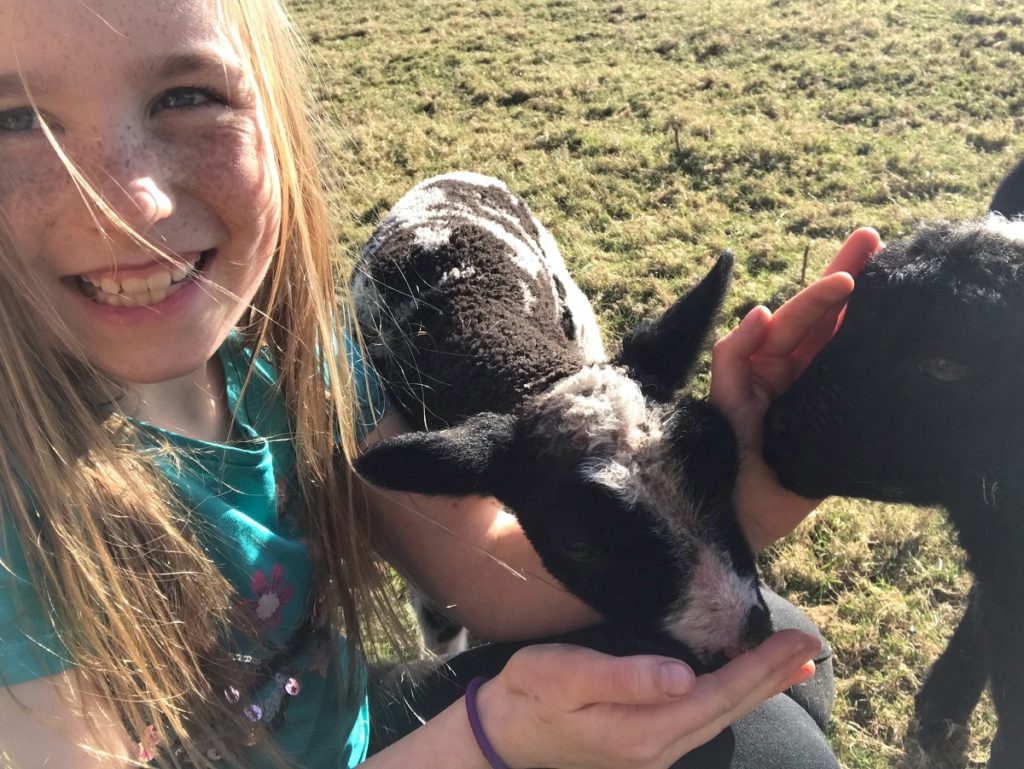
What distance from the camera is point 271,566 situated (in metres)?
2.03

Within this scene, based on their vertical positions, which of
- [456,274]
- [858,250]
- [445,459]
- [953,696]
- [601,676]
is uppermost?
[858,250]

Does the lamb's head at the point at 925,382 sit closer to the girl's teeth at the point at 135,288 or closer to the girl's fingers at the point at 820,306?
the girl's fingers at the point at 820,306

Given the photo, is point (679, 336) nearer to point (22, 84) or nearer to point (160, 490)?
point (160, 490)

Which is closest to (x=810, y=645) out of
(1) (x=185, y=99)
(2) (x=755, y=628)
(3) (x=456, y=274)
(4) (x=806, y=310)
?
(2) (x=755, y=628)

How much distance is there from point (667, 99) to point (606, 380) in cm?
659

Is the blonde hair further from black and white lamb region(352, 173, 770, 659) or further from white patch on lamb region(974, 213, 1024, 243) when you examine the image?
white patch on lamb region(974, 213, 1024, 243)

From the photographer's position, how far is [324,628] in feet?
7.16

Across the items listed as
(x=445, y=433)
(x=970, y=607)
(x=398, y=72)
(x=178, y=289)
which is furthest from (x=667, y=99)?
(x=178, y=289)

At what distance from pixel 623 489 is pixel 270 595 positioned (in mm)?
919

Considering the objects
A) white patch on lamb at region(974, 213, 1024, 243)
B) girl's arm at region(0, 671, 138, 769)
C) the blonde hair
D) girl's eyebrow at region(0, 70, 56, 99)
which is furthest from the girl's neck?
white patch on lamb at region(974, 213, 1024, 243)

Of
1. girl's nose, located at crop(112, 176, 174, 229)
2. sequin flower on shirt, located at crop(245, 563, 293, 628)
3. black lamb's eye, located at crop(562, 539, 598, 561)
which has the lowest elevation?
black lamb's eye, located at crop(562, 539, 598, 561)

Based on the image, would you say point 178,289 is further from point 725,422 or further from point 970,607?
point 970,607

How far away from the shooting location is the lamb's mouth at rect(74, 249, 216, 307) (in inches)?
62.4

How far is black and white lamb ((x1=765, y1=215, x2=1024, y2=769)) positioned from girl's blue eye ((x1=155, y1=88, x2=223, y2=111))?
5.64 feet
